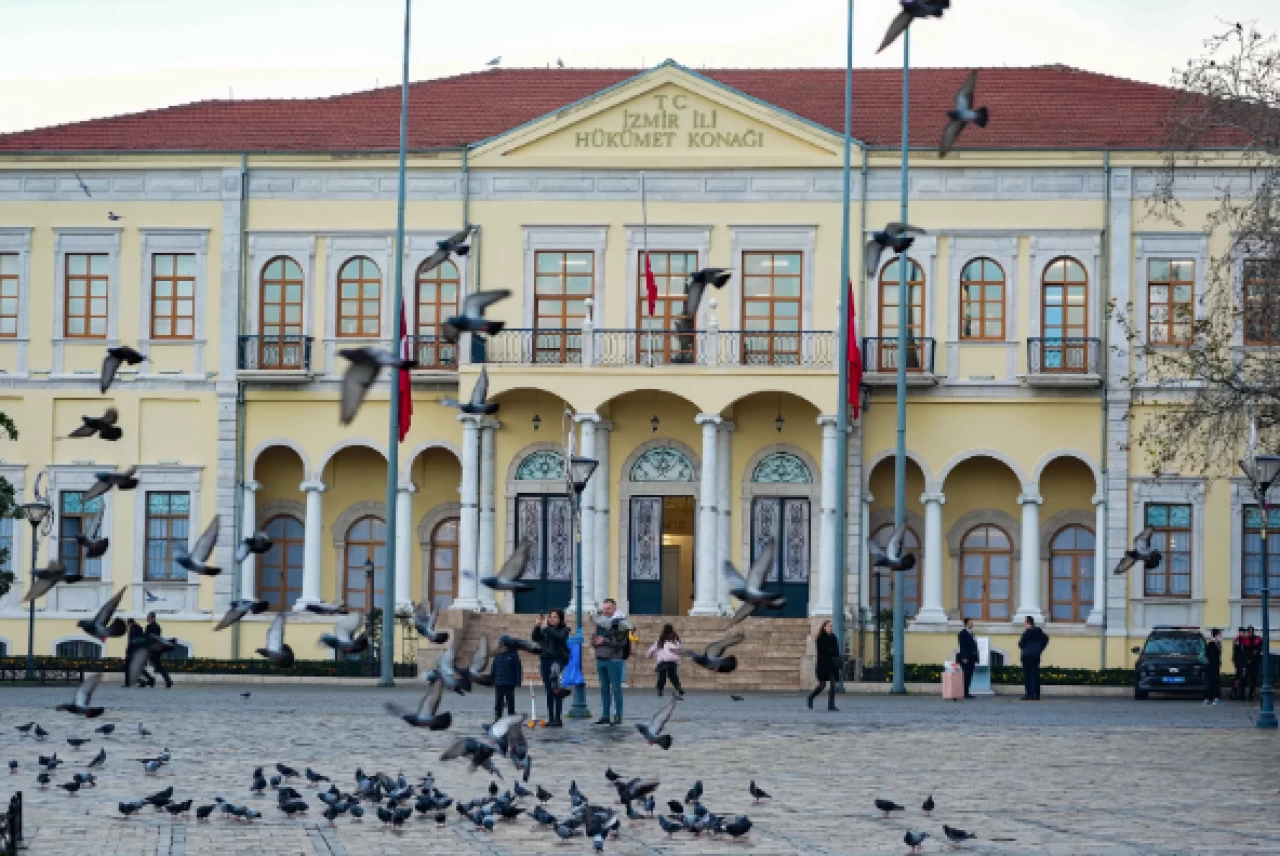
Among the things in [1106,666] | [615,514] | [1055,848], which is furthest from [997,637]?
[1055,848]

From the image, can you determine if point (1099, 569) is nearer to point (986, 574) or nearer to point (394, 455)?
point (986, 574)

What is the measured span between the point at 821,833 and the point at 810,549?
30329mm

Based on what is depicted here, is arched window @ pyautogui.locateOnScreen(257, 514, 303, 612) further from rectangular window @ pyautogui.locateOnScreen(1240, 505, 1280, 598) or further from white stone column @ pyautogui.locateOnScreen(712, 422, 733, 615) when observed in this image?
rectangular window @ pyautogui.locateOnScreen(1240, 505, 1280, 598)

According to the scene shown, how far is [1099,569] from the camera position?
157 feet

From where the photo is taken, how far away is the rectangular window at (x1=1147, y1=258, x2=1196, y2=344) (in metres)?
47.9

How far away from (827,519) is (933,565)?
2586mm

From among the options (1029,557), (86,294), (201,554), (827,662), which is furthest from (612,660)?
(86,294)

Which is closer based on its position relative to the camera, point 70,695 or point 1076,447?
point 70,695

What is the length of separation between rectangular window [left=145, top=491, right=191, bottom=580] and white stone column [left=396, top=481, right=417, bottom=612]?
4.46 metres

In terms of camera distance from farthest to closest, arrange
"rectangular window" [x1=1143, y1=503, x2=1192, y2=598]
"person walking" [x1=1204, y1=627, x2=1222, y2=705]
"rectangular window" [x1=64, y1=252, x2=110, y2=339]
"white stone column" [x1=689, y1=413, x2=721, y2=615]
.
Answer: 1. "rectangular window" [x1=64, y1=252, x2=110, y2=339]
2. "rectangular window" [x1=1143, y1=503, x2=1192, y2=598]
3. "white stone column" [x1=689, y1=413, x2=721, y2=615]
4. "person walking" [x1=1204, y1=627, x2=1222, y2=705]

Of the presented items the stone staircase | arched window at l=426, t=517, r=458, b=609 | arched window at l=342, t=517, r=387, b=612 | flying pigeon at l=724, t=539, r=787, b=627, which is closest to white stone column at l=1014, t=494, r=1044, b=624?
the stone staircase

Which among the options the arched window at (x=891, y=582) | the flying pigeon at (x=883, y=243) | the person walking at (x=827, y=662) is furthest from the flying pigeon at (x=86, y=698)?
the arched window at (x=891, y=582)

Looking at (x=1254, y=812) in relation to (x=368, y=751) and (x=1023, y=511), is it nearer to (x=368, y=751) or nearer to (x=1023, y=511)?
(x=368, y=751)

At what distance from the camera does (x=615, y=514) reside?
1923 inches
